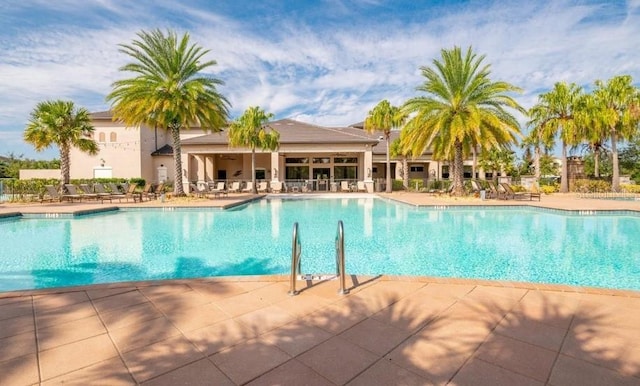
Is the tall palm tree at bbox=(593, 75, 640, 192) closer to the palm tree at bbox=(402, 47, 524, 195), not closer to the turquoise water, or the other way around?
the palm tree at bbox=(402, 47, 524, 195)

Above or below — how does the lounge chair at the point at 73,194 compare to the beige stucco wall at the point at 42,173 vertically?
below

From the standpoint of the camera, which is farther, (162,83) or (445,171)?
(445,171)

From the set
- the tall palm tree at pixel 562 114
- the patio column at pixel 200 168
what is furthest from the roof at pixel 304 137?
the tall palm tree at pixel 562 114

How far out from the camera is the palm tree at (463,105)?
1808cm

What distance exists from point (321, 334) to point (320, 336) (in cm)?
4

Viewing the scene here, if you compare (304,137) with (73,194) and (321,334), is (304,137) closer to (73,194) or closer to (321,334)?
(73,194)

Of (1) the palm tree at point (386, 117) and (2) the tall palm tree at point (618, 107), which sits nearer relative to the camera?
(2) the tall palm tree at point (618, 107)

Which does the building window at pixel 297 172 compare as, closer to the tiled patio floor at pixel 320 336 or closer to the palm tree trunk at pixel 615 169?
the palm tree trunk at pixel 615 169

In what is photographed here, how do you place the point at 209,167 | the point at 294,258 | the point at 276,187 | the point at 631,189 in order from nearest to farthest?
the point at 294,258 < the point at 631,189 < the point at 276,187 < the point at 209,167

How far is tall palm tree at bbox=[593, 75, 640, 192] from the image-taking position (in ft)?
81.4

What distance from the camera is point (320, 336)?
3207 mm

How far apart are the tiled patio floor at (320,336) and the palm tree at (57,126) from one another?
19133 millimetres

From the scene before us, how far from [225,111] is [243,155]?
12.6 meters

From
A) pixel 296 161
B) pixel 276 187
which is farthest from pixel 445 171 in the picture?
pixel 276 187
